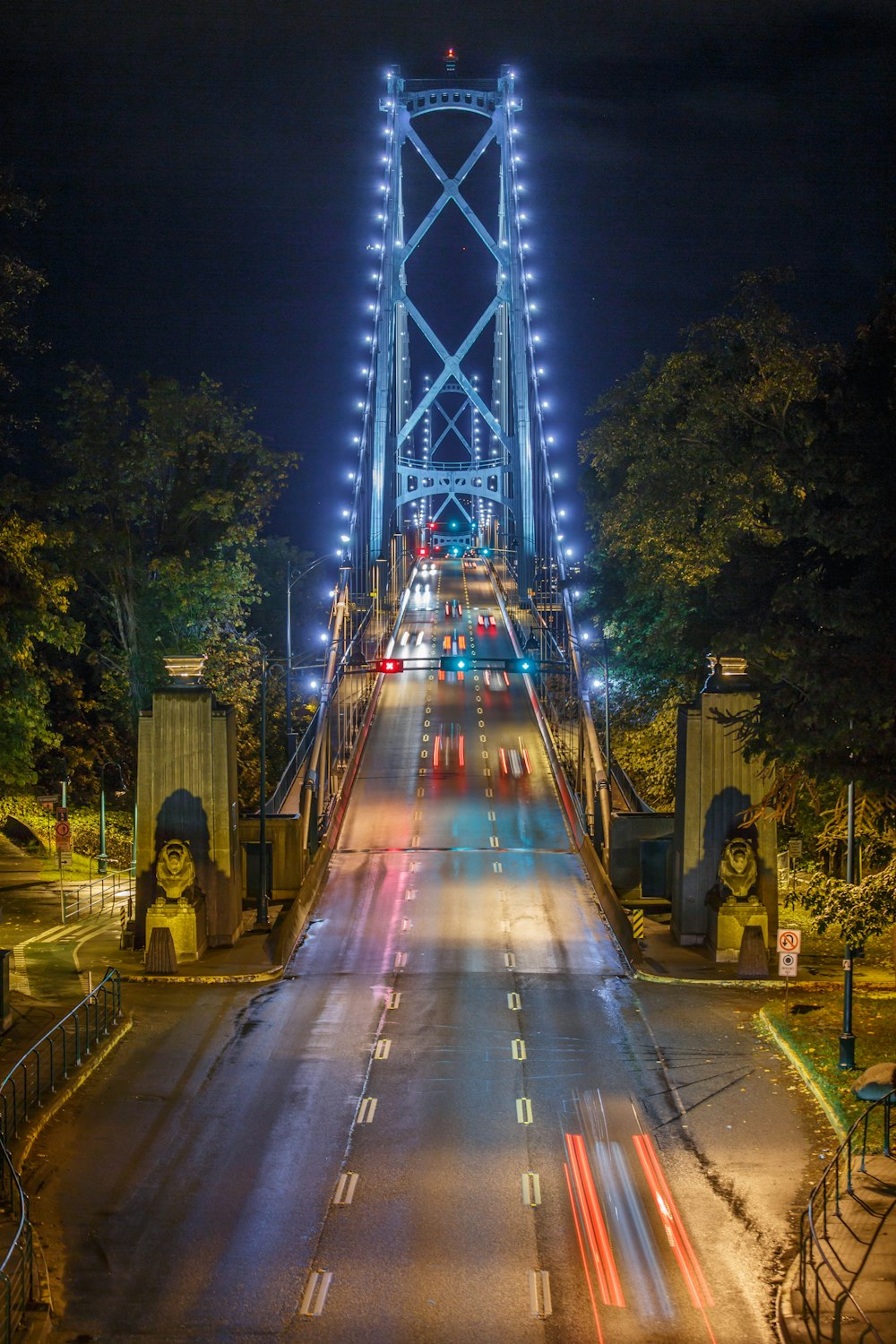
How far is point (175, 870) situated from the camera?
98.0 feet

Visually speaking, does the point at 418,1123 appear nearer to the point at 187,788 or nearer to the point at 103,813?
the point at 187,788

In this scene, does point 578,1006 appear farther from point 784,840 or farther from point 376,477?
point 376,477

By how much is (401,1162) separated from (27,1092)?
5.59 metres

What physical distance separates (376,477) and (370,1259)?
9364cm

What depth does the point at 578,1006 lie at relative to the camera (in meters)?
26.7

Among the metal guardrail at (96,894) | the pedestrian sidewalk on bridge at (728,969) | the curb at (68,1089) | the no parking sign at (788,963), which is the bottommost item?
the metal guardrail at (96,894)

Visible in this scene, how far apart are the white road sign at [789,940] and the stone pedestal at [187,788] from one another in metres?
12.3

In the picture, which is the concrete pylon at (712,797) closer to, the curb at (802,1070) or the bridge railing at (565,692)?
the curb at (802,1070)

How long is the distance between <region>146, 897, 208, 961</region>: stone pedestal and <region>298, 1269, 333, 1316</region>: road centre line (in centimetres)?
1510

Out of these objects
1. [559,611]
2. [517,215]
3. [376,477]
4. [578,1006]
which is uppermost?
[517,215]

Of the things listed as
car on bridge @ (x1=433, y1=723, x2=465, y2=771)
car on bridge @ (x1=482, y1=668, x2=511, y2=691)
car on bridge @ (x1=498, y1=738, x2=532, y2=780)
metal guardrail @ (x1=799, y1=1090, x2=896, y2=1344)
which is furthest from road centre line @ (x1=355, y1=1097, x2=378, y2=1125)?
car on bridge @ (x1=482, y1=668, x2=511, y2=691)

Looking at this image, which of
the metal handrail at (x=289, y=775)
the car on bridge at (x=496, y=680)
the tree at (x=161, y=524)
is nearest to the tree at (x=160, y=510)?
the tree at (x=161, y=524)

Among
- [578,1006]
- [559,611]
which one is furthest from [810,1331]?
[559,611]

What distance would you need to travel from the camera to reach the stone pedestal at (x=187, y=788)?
31.1 m
